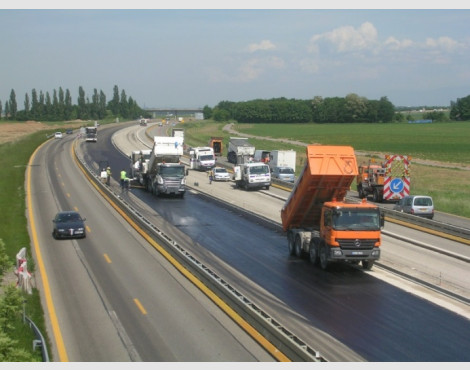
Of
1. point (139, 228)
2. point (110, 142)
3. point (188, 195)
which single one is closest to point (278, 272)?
point (139, 228)

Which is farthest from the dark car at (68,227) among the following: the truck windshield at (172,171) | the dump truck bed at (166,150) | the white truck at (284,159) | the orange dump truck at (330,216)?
the white truck at (284,159)

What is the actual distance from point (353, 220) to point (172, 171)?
90.1 ft

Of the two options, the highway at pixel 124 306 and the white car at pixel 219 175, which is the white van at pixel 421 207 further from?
the white car at pixel 219 175

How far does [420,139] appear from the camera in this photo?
486 feet

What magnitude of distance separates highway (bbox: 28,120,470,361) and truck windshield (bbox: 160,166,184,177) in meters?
9.12

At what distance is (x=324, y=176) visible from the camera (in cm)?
2684

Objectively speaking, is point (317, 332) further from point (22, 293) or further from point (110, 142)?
point (110, 142)

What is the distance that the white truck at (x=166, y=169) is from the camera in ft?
165

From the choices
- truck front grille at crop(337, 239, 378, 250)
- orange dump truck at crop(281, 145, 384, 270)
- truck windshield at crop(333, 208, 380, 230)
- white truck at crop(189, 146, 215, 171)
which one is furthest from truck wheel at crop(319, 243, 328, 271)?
white truck at crop(189, 146, 215, 171)

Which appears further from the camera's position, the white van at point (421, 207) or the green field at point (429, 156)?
the green field at point (429, 156)

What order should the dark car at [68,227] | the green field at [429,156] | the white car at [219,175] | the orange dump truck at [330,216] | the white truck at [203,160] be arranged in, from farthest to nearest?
A: the white truck at [203,160] → the white car at [219,175] → the green field at [429,156] → the dark car at [68,227] → the orange dump truck at [330,216]

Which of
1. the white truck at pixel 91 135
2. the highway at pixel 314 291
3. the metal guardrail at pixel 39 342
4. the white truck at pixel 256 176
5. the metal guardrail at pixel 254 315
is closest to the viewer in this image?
the metal guardrail at pixel 254 315

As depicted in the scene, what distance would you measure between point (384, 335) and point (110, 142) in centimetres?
9496

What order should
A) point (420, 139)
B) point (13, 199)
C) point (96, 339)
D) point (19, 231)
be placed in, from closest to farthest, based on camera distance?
A: point (96, 339), point (19, 231), point (13, 199), point (420, 139)
